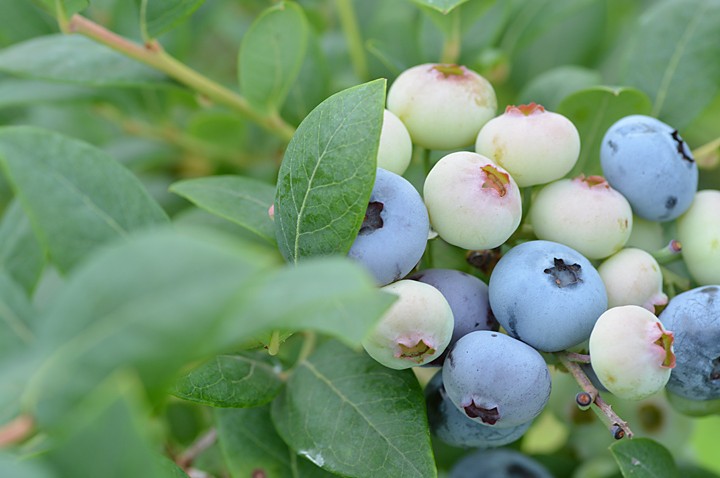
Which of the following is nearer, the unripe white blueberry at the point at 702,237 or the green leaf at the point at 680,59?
the unripe white blueberry at the point at 702,237

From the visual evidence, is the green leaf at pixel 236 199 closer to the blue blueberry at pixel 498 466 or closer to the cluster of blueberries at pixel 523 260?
the cluster of blueberries at pixel 523 260

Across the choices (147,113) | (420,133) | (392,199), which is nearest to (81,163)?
(392,199)

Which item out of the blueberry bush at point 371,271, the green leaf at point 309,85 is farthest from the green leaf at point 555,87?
the green leaf at point 309,85

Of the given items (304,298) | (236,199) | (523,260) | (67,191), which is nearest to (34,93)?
(236,199)

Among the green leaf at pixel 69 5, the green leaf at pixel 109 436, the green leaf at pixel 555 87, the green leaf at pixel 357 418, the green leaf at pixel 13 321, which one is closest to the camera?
the green leaf at pixel 109 436

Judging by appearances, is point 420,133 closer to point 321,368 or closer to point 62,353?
point 321,368

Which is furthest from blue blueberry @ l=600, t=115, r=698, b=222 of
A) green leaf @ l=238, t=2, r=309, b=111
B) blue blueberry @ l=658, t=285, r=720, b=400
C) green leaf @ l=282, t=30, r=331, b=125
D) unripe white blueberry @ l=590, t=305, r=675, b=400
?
green leaf @ l=282, t=30, r=331, b=125

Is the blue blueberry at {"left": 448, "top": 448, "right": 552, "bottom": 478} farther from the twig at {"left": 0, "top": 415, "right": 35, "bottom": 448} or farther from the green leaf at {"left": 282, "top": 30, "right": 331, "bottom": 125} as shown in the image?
the twig at {"left": 0, "top": 415, "right": 35, "bottom": 448}

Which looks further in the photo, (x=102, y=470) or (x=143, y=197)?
(x=143, y=197)
